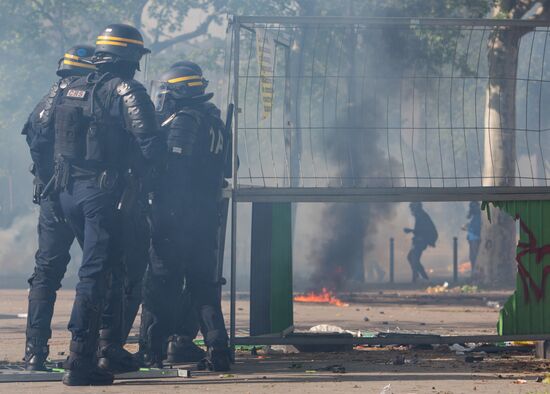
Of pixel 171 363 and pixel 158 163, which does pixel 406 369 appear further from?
pixel 158 163

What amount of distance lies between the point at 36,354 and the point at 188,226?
4.55ft

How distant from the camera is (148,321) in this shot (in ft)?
30.2

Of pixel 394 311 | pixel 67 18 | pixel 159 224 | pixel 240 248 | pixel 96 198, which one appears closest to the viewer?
pixel 96 198

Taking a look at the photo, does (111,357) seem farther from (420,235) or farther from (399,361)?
(420,235)

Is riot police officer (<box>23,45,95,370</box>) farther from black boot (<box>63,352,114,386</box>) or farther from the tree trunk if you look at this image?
the tree trunk

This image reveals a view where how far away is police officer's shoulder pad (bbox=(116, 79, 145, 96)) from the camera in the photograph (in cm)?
795

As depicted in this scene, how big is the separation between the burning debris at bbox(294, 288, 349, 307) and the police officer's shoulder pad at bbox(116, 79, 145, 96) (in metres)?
10.6

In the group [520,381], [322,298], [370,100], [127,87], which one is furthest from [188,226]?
[370,100]

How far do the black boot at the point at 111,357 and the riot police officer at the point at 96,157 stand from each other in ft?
1.12

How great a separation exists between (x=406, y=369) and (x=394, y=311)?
7.84 m

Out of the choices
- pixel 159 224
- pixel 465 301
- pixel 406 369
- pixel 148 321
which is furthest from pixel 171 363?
pixel 465 301

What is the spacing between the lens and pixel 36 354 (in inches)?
336

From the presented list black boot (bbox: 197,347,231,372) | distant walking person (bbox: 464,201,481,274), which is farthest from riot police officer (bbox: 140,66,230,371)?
distant walking person (bbox: 464,201,481,274)

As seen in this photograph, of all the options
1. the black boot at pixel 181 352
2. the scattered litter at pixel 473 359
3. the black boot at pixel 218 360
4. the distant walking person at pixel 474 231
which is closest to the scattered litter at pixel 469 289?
the distant walking person at pixel 474 231
